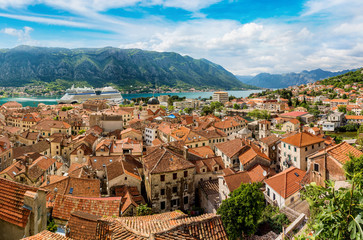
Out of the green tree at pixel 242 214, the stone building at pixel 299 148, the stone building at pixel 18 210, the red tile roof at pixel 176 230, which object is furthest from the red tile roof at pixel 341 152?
the stone building at pixel 18 210

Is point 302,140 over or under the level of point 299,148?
over

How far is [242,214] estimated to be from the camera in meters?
20.5

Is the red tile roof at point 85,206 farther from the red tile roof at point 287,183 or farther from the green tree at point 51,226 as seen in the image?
the red tile roof at point 287,183

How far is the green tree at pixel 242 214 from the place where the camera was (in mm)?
20264

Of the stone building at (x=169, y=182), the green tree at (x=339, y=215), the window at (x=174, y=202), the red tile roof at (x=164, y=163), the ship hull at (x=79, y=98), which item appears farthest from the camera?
the ship hull at (x=79, y=98)

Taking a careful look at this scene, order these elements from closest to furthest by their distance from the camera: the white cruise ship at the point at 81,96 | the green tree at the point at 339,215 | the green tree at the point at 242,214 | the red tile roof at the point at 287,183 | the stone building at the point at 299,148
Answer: the green tree at the point at 339,215 → the green tree at the point at 242,214 → the red tile roof at the point at 287,183 → the stone building at the point at 299,148 → the white cruise ship at the point at 81,96

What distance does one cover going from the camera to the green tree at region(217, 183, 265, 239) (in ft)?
66.5

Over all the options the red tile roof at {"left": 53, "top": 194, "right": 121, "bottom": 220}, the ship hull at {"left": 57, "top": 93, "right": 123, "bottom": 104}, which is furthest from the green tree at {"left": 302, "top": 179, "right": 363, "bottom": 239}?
the ship hull at {"left": 57, "top": 93, "right": 123, "bottom": 104}

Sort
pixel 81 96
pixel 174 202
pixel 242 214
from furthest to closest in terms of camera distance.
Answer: pixel 81 96 → pixel 174 202 → pixel 242 214

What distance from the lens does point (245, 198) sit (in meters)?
21.1

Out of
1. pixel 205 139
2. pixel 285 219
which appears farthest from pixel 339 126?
pixel 285 219

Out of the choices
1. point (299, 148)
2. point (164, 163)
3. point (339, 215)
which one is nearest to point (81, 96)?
point (164, 163)

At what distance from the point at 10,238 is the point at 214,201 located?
71.9ft

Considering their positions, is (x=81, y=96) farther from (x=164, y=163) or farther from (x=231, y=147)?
(x=164, y=163)
